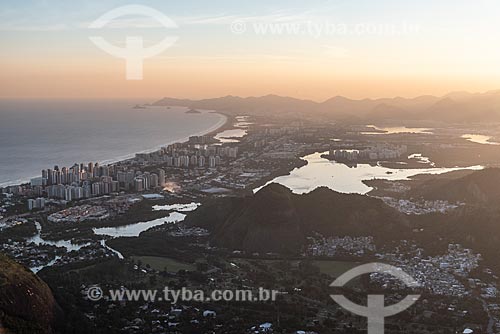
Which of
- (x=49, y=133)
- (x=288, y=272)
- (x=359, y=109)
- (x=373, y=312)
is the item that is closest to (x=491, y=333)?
(x=373, y=312)

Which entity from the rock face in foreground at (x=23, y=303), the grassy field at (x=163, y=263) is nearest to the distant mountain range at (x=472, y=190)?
the grassy field at (x=163, y=263)

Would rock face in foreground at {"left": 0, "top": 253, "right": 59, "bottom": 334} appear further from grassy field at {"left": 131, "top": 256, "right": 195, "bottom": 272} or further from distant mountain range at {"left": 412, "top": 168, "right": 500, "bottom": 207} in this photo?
distant mountain range at {"left": 412, "top": 168, "right": 500, "bottom": 207}

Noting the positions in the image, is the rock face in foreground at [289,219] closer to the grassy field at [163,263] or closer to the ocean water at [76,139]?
the grassy field at [163,263]

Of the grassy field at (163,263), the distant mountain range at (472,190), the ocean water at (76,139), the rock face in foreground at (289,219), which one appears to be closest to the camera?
the grassy field at (163,263)

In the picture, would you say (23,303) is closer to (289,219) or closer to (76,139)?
(289,219)

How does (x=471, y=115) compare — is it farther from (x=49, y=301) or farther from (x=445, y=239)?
(x=49, y=301)

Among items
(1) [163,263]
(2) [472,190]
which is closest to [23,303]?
(1) [163,263]

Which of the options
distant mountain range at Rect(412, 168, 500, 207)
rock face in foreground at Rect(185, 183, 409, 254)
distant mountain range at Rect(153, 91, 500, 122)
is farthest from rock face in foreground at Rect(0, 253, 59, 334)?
distant mountain range at Rect(153, 91, 500, 122)
